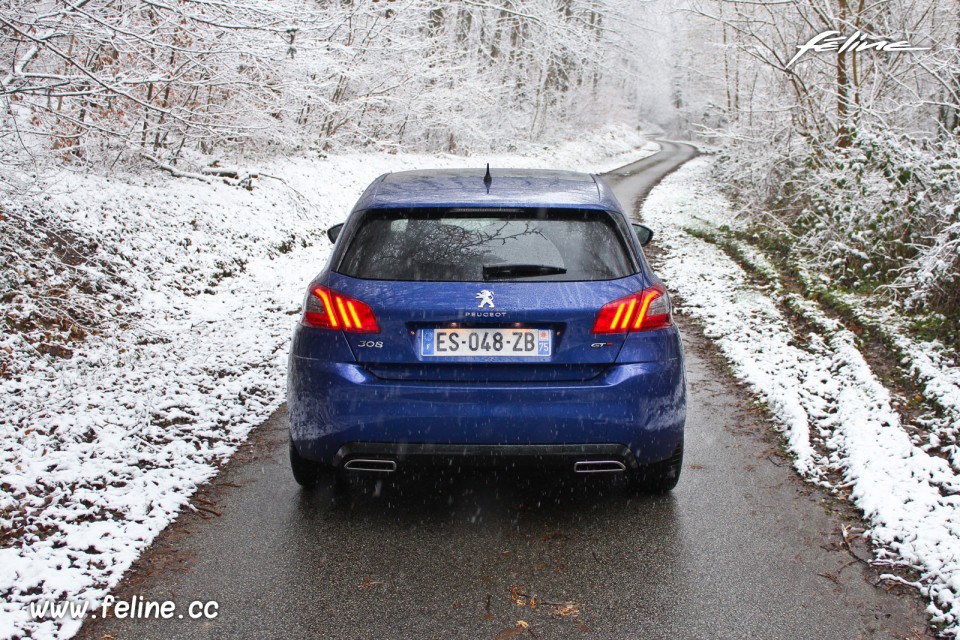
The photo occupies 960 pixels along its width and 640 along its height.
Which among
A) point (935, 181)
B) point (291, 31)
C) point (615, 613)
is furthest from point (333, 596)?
point (935, 181)

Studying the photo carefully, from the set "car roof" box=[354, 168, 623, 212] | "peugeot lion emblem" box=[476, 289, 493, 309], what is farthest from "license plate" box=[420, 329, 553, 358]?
"car roof" box=[354, 168, 623, 212]

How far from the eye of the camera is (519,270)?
11.6ft

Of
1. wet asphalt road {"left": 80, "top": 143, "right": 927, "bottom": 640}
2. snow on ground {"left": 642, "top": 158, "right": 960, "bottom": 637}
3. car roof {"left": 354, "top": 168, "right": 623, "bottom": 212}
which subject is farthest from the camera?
car roof {"left": 354, "top": 168, "right": 623, "bottom": 212}

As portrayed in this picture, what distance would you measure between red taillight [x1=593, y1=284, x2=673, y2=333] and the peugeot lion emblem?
1.59ft

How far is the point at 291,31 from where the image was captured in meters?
5.95

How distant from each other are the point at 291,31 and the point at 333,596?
452cm

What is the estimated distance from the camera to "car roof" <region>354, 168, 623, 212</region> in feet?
12.3

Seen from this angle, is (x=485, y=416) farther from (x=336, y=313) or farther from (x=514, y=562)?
(x=336, y=313)

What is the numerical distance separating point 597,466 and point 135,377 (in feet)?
13.2

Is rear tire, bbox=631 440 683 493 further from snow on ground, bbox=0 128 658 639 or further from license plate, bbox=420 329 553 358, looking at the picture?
snow on ground, bbox=0 128 658 639

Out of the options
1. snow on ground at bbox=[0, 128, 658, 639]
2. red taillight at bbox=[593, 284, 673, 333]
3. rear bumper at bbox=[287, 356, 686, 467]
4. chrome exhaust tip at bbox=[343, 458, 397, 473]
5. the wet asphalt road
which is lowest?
snow on ground at bbox=[0, 128, 658, 639]

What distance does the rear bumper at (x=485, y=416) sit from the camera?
133 inches

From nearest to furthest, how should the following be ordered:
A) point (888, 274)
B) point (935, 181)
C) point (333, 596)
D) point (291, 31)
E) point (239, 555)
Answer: point (333, 596), point (239, 555), point (291, 31), point (935, 181), point (888, 274)

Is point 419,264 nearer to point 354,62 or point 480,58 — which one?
point 354,62
